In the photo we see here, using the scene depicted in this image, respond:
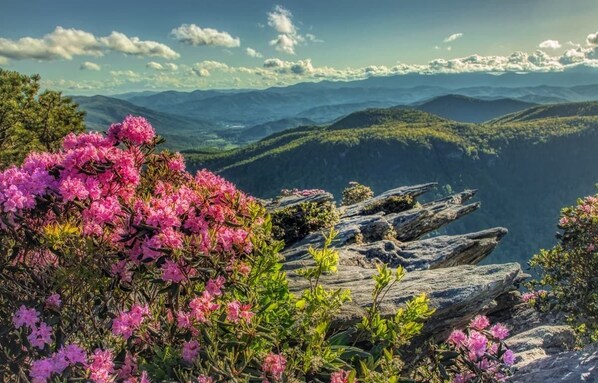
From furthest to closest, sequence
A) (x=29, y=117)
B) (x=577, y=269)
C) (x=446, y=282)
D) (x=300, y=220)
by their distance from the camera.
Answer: (x=29, y=117) < (x=300, y=220) < (x=577, y=269) < (x=446, y=282)

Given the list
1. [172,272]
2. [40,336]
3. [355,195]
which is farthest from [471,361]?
[355,195]

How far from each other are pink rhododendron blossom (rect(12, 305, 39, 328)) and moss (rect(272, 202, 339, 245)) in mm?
9718

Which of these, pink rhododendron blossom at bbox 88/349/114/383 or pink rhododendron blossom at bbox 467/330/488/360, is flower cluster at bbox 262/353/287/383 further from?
pink rhododendron blossom at bbox 467/330/488/360

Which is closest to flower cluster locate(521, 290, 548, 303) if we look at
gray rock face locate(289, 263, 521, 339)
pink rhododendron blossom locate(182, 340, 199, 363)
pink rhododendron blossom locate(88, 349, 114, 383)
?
gray rock face locate(289, 263, 521, 339)

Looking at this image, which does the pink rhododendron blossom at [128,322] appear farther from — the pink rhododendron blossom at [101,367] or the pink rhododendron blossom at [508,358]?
the pink rhododendron blossom at [508,358]

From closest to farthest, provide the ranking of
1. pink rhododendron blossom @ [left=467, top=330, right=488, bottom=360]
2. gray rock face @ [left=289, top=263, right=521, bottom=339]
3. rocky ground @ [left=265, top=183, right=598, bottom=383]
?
pink rhododendron blossom @ [left=467, top=330, right=488, bottom=360] → gray rock face @ [left=289, top=263, right=521, bottom=339] → rocky ground @ [left=265, top=183, right=598, bottom=383]

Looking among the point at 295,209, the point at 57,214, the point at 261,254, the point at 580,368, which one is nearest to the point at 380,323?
the point at 261,254

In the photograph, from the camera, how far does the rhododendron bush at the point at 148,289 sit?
4480mm

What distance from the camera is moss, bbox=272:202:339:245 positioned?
1482cm

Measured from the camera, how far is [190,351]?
177 inches

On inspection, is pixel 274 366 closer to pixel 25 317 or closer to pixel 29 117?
pixel 25 317

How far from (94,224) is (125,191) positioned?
2.51 ft

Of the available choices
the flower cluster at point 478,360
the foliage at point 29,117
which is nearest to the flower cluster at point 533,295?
the flower cluster at point 478,360

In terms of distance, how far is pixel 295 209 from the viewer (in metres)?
15.9
